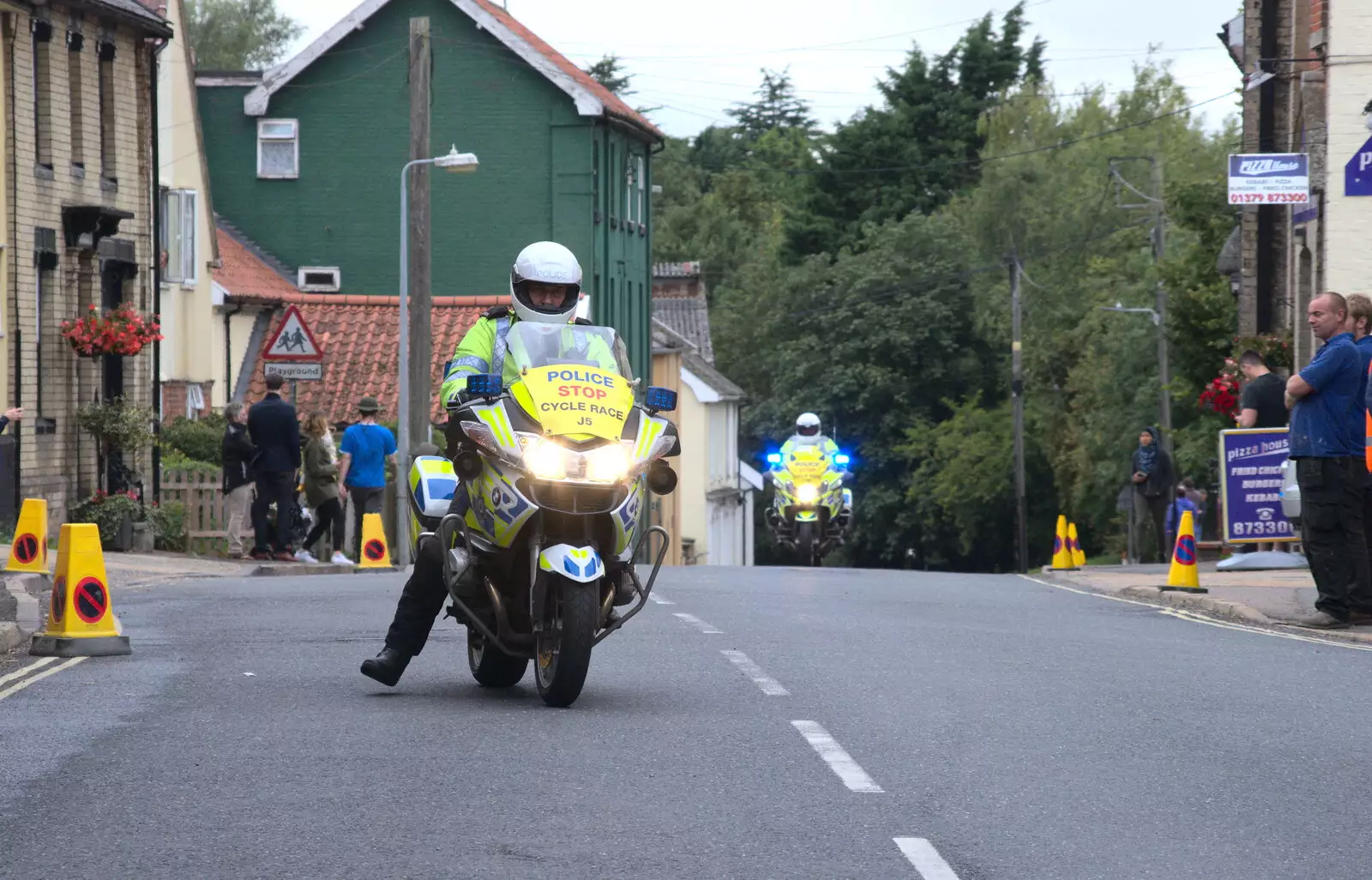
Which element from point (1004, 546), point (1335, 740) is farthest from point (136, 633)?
point (1004, 546)

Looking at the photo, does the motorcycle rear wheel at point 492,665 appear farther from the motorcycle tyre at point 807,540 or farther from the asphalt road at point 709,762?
the motorcycle tyre at point 807,540

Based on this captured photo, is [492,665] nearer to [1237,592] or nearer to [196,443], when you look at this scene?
[1237,592]

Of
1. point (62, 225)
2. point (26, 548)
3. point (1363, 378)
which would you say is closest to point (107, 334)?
point (62, 225)

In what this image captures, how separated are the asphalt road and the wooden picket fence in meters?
15.5

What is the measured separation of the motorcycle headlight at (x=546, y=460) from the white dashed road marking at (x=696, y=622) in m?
4.68

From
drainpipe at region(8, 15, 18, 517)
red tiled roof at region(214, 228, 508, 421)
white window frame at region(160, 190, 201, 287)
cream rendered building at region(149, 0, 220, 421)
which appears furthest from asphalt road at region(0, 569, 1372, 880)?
red tiled roof at region(214, 228, 508, 421)

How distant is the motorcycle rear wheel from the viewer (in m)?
10.5

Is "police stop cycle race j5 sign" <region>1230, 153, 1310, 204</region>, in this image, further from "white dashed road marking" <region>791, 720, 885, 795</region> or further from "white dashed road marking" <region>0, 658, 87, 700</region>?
"white dashed road marking" <region>791, 720, 885, 795</region>

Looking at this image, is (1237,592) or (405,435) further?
(405,435)

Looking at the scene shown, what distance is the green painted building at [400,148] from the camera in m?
47.8

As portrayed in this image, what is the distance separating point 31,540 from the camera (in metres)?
16.4

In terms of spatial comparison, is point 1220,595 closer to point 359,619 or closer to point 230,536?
point 359,619

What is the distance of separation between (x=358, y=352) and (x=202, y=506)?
15216 mm

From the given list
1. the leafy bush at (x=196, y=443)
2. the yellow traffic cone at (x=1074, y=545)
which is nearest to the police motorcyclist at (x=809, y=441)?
the yellow traffic cone at (x=1074, y=545)
